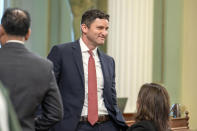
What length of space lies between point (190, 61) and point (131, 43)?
164cm

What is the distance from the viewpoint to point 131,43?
24.5ft

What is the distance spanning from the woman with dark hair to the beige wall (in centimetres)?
508

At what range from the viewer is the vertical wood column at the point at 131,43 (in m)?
7.30

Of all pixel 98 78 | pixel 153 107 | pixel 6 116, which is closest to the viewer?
pixel 6 116

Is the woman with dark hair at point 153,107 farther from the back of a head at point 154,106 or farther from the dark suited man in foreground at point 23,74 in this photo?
the dark suited man in foreground at point 23,74

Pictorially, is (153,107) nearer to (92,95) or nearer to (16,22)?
(92,95)

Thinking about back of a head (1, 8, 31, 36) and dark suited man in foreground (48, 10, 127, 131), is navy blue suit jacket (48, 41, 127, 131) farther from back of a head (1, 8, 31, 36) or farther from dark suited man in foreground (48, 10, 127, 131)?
back of a head (1, 8, 31, 36)

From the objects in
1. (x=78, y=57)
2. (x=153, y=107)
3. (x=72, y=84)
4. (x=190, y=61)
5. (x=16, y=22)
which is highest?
(x=16, y=22)

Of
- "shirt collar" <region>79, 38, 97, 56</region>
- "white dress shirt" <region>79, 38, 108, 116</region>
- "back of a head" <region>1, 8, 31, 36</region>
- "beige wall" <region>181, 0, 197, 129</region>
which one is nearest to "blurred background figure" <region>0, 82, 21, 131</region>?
"back of a head" <region>1, 8, 31, 36</region>

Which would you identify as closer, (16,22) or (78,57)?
(16,22)

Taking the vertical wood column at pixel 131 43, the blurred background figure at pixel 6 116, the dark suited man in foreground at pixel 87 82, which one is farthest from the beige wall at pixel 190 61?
the blurred background figure at pixel 6 116

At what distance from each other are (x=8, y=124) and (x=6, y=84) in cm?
117

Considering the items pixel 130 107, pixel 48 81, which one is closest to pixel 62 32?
pixel 130 107

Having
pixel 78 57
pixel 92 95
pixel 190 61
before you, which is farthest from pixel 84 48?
pixel 190 61
